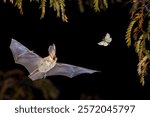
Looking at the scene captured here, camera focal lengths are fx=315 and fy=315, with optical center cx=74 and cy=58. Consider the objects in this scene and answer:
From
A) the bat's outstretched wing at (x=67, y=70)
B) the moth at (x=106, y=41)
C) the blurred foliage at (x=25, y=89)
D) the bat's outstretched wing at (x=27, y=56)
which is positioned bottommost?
the blurred foliage at (x=25, y=89)

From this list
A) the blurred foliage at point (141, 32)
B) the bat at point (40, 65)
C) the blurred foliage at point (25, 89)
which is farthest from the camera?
the blurred foliage at point (25, 89)

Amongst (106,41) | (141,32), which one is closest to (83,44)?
(106,41)

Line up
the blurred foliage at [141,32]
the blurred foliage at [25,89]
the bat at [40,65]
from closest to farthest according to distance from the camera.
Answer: the blurred foliage at [141,32]
the bat at [40,65]
the blurred foliage at [25,89]

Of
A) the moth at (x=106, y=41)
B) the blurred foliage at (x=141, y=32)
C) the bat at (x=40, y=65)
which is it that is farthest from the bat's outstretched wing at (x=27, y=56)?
the blurred foliage at (x=141, y=32)

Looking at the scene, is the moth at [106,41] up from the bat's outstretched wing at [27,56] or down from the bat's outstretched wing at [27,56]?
up

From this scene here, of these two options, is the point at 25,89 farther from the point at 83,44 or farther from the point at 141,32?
the point at 141,32

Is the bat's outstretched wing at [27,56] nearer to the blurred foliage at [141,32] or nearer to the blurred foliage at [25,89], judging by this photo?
the blurred foliage at [25,89]

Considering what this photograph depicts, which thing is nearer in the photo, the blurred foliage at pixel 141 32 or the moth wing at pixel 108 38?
the blurred foliage at pixel 141 32
